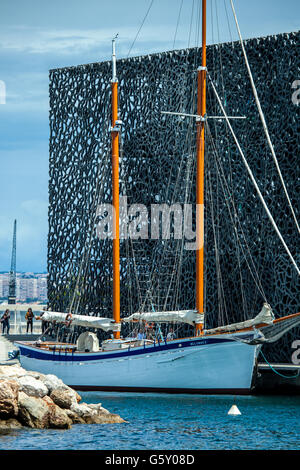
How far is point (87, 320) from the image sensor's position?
84.9 feet

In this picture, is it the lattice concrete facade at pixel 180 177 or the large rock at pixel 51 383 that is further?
the lattice concrete facade at pixel 180 177

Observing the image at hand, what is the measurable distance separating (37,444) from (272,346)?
517 inches

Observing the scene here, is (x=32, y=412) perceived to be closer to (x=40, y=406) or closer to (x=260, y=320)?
(x=40, y=406)

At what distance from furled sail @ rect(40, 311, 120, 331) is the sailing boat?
1.1 inches

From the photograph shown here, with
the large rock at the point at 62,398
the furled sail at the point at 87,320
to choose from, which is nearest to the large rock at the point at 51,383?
the large rock at the point at 62,398

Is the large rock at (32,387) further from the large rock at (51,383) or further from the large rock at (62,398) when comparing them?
the large rock at (51,383)

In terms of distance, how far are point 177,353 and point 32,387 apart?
5.70 metres

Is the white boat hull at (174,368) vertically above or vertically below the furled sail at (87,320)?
below

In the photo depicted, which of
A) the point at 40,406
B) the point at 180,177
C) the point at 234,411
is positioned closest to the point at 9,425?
the point at 40,406

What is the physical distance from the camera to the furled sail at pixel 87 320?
25516mm

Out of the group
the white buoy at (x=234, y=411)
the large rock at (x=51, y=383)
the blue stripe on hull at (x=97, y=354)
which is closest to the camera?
the large rock at (x=51, y=383)

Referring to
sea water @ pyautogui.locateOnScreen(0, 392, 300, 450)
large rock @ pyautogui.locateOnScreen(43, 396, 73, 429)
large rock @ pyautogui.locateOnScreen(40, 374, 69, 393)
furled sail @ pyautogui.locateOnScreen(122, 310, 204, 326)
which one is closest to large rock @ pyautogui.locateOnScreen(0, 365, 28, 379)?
large rock @ pyautogui.locateOnScreen(40, 374, 69, 393)
